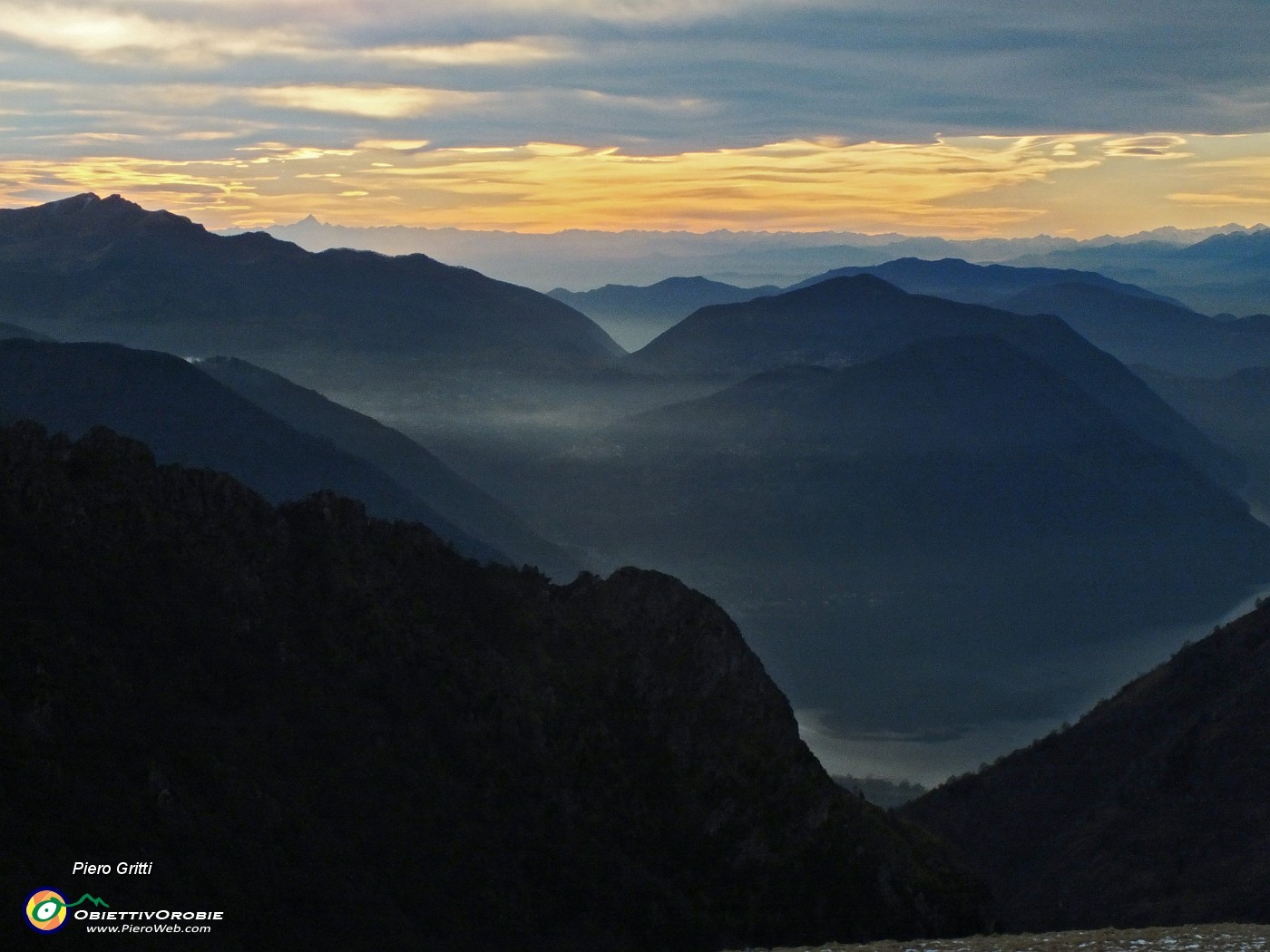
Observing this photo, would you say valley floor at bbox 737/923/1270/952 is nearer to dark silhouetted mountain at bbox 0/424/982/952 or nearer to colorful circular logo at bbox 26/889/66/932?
dark silhouetted mountain at bbox 0/424/982/952

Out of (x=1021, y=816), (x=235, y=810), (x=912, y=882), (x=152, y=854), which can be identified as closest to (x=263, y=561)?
(x=235, y=810)

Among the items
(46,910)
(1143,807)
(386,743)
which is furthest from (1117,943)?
(1143,807)

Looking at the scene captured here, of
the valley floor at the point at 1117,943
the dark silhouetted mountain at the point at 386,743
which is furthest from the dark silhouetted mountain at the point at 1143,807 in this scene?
the valley floor at the point at 1117,943

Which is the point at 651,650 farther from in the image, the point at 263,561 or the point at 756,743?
the point at 263,561

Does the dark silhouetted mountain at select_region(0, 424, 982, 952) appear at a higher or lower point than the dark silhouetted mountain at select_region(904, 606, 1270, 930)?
higher

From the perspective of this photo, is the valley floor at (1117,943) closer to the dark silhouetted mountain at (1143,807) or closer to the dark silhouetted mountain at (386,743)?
the dark silhouetted mountain at (386,743)

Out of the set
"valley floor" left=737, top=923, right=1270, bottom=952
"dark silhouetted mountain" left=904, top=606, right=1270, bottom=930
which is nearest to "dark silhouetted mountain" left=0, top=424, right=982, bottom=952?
"dark silhouetted mountain" left=904, top=606, right=1270, bottom=930
